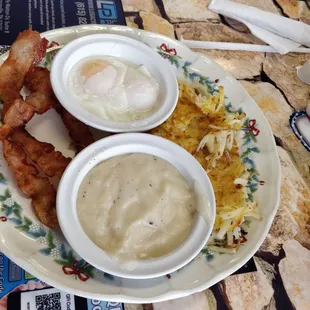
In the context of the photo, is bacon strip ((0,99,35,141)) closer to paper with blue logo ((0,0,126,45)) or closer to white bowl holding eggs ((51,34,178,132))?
white bowl holding eggs ((51,34,178,132))

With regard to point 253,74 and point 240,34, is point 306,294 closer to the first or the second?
point 253,74

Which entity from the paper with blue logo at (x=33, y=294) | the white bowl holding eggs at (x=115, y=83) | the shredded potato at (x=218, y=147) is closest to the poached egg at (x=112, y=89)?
the white bowl holding eggs at (x=115, y=83)

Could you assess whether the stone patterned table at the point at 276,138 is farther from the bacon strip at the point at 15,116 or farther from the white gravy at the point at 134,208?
the bacon strip at the point at 15,116

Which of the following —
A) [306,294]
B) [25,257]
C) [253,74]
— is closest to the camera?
[25,257]

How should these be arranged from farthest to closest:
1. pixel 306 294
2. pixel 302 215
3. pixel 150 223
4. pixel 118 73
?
pixel 302 215 → pixel 118 73 → pixel 306 294 → pixel 150 223

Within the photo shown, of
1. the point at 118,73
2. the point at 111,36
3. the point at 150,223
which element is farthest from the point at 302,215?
the point at 111,36

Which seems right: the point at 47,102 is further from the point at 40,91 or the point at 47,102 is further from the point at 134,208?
the point at 134,208
